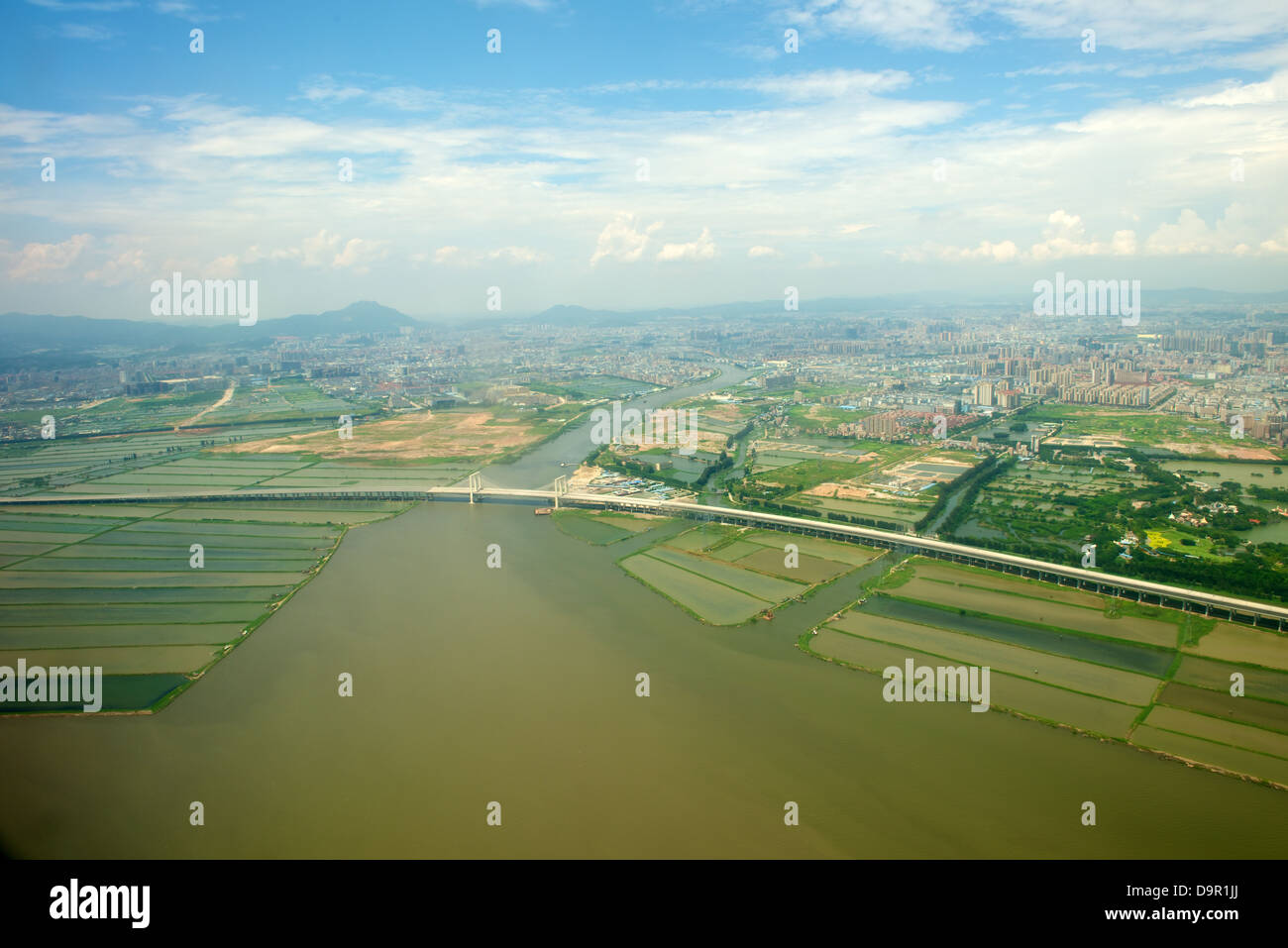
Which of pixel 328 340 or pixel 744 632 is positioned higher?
pixel 328 340

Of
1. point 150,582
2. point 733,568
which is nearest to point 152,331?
point 150,582

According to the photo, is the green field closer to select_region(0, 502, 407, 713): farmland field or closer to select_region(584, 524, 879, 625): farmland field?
select_region(584, 524, 879, 625): farmland field

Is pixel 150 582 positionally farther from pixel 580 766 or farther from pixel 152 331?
pixel 152 331

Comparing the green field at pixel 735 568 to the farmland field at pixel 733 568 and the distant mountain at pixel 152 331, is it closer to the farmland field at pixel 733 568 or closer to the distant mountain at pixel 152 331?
the farmland field at pixel 733 568

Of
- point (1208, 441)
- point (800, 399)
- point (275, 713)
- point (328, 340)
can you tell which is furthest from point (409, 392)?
point (328, 340)

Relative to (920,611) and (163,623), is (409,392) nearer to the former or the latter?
(163,623)
